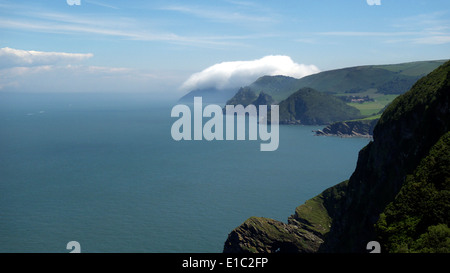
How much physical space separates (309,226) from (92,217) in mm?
56250

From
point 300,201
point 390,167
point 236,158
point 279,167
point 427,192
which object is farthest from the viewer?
point 236,158

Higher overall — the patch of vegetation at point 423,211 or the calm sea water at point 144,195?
the patch of vegetation at point 423,211

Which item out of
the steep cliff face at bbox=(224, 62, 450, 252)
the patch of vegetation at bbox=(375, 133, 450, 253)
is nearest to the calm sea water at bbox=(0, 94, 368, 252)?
the steep cliff face at bbox=(224, 62, 450, 252)

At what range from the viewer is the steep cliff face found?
59031 mm

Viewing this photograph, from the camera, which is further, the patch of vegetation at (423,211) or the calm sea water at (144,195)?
the calm sea water at (144,195)

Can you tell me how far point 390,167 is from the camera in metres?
66.2

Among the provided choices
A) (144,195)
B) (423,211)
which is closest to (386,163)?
(423,211)

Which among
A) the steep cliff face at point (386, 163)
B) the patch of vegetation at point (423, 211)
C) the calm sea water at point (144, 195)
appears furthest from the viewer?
the calm sea water at point (144, 195)

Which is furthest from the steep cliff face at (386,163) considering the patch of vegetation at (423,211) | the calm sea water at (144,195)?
the calm sea water at (144,195)

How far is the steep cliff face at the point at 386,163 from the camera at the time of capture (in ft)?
194

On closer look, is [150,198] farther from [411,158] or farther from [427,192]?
[427,192]

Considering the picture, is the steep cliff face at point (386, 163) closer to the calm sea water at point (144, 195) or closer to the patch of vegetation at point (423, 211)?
the patch of vegetation at point (423, 211)

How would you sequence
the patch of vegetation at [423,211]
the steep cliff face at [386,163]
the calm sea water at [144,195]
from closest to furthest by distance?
the patch of vegetation at [423,211], the steep cliff face at [386,163], the calm sea water at [144,195]
